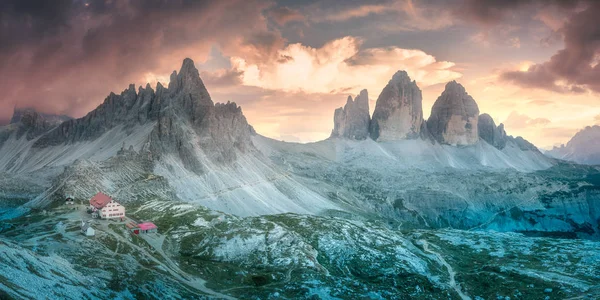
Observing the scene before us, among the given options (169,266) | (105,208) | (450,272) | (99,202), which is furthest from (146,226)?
(450,272)

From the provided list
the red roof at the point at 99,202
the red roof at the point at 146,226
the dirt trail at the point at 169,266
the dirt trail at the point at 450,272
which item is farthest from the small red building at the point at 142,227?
the dirt trail at the point at 450,272

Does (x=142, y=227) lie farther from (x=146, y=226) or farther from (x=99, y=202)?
(x=99, y=202)

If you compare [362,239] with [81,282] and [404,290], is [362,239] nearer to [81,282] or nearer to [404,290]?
[404,290]

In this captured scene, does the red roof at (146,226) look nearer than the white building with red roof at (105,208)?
Yes

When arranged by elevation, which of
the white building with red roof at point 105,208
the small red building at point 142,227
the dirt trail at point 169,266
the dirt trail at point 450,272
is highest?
the white building with red roof at point 105,208

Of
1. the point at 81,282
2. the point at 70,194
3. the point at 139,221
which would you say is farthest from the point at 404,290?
the point at 70,194

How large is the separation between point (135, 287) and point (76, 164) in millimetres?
119526

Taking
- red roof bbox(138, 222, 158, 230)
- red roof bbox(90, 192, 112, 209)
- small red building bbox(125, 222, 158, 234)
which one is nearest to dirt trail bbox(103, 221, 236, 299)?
small red building bbox(125, 222, 158, 234)

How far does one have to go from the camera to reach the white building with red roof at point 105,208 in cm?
13962

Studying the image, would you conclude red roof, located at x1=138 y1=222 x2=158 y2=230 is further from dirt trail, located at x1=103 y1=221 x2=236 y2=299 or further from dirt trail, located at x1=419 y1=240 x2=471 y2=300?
dirt trail, located at x1=419 y1=240 x2=471 y2=300

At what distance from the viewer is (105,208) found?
14000cm

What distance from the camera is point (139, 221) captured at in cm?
14775

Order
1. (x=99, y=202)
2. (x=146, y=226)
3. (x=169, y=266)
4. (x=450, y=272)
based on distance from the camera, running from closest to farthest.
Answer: (x=169, y=266)
(x=146, y=226)
(x=450, y=272)
(x=99, y=202)

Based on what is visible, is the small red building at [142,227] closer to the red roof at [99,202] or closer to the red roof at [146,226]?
the red roof at [146,226]
